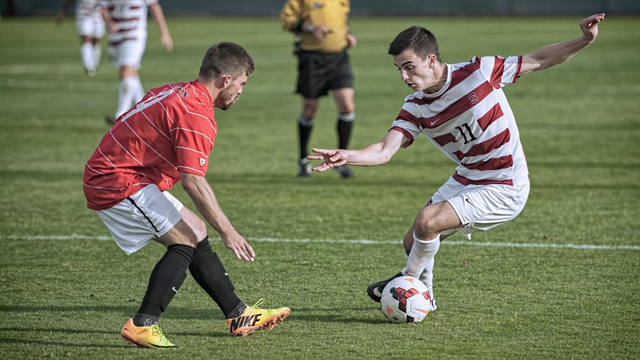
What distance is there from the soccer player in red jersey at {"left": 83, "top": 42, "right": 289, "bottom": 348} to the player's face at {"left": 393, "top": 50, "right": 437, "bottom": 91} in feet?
2.74

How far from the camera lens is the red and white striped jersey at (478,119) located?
4.92 meters

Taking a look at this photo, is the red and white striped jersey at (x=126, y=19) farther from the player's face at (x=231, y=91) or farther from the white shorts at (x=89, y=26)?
the player's face at (x=231, y=91)

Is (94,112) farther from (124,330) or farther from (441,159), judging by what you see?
(124,330)

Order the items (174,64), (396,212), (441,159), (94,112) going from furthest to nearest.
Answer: (174,64) → (94,112) → (441,159) → (396,212)

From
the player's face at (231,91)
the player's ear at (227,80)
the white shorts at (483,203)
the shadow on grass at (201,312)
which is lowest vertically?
the shadow on grass at (201,312)

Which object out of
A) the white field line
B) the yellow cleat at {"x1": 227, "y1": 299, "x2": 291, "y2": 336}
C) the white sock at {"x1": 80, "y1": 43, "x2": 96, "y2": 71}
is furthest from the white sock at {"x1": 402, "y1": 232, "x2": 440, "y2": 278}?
the white sock at {"x1": 80, "y1": 43, "x2": 96, "y2": 71}

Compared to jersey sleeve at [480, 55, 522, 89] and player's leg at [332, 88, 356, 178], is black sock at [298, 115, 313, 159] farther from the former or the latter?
jersey sleeve at [480, 55, 522, 89]

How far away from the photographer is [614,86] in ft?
54.8

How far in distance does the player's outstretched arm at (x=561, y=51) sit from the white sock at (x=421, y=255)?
1105 mm

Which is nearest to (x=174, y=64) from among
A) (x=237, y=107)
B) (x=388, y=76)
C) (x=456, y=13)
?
(x=388, y=76)

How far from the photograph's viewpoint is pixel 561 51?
498cm

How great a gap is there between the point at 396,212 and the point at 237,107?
7688mm

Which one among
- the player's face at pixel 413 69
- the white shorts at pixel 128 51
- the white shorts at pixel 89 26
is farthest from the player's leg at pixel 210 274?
the white shorts at pixel 89 26

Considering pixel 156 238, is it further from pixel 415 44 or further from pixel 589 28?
pixel 589 28
